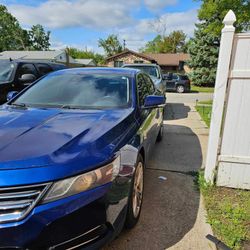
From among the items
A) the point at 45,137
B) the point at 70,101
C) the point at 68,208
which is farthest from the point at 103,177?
the point at 70,101

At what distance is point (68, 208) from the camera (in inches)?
67.9

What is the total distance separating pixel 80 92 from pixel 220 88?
176 centimetres

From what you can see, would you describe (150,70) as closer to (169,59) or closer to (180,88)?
(180,88)

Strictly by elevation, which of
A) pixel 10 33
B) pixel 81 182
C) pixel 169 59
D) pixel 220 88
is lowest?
pixel 169 59

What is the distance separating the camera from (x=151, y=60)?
35.7 m

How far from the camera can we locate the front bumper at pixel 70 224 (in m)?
1.62

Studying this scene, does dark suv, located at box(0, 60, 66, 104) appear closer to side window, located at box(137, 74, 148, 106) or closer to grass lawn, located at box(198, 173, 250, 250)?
side window, located at box(137, 74, 148, 106)

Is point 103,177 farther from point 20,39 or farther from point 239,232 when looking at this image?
point 20,39

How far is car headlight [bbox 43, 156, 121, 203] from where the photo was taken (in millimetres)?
1707

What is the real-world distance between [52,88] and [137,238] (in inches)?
83.3

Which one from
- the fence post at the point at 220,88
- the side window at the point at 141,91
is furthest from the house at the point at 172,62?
the fence post at the point at 220,88

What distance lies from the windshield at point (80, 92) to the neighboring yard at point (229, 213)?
1.58 meters

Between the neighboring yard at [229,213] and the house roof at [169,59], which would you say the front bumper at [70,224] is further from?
the house roof at [169,59]

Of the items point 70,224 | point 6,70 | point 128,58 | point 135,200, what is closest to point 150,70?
point 6,70
